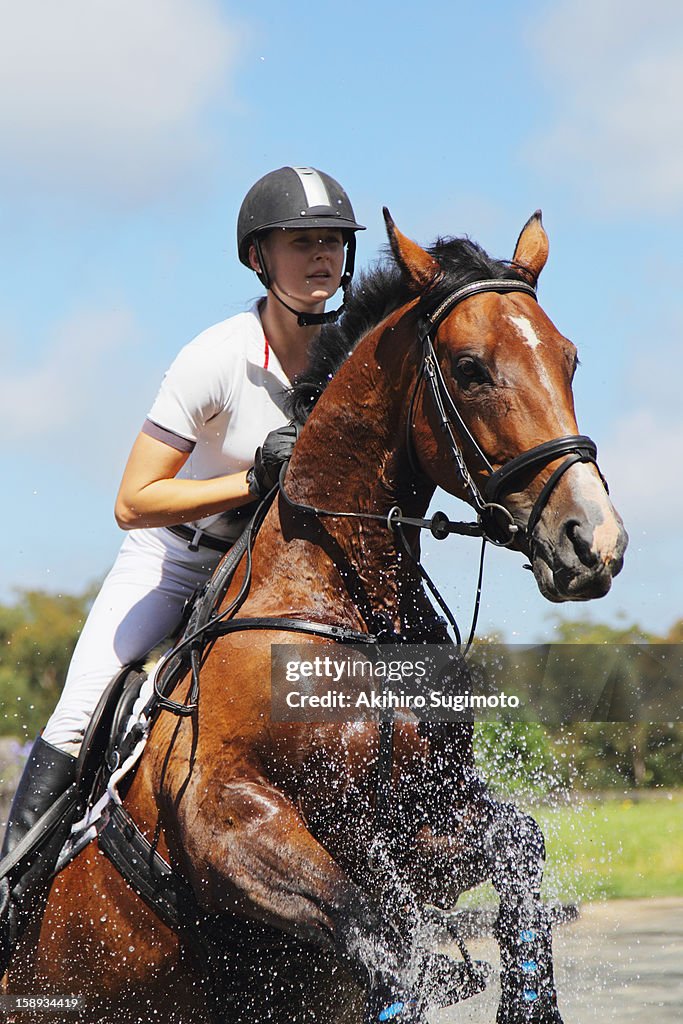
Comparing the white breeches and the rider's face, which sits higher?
the rider's face

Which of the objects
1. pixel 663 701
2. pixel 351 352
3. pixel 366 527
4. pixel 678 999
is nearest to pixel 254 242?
pixel 351 352

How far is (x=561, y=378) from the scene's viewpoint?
3.10m

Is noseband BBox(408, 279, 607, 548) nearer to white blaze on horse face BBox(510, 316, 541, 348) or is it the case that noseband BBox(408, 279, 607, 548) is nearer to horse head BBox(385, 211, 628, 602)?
horse head BBox(385, 211, 628, 602)

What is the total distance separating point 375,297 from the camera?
372 centimetres

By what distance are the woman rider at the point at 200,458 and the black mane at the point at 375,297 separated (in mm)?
167

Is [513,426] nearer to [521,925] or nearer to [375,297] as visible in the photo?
[375,297]

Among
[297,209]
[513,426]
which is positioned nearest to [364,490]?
[513,426]

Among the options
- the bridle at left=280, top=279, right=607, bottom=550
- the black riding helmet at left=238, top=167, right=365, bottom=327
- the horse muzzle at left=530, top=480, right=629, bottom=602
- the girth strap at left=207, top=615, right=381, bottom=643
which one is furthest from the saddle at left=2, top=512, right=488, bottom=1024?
the black riding helmet at left=238, top=167, right=365, bottom=327

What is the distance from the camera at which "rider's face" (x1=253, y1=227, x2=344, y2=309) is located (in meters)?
4.23

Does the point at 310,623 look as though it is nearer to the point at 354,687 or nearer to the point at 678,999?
the point at 354,687

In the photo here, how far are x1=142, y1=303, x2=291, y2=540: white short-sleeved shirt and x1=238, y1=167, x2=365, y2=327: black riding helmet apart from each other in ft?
0.76

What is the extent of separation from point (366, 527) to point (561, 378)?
2.51 ft

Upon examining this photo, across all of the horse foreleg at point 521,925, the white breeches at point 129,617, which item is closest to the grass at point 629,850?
the white breeches at point 129,617

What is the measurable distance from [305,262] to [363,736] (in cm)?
182
